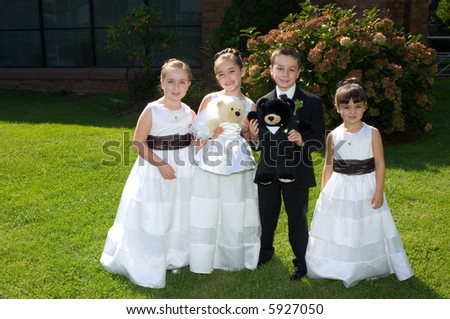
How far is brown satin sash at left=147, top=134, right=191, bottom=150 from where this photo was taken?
3629 millimetres

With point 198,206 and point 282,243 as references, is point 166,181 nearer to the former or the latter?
point 198,206

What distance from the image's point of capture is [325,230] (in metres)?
3.62

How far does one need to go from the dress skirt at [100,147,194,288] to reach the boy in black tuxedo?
1.84 ft

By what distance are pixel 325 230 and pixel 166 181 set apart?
1.16 meters

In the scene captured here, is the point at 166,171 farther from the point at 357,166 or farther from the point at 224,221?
the point at 357,166

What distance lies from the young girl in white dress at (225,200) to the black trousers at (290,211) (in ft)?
0.24

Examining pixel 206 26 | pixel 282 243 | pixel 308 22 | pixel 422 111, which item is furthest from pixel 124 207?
pixel 206 26

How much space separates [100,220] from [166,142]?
5.38ft

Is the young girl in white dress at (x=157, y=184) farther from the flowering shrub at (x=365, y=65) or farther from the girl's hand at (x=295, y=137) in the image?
the flowering shrub at (x=365, y=65)

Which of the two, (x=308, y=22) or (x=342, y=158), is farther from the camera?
(x=308, y=22)

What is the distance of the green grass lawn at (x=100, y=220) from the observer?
Result: 3.62 m

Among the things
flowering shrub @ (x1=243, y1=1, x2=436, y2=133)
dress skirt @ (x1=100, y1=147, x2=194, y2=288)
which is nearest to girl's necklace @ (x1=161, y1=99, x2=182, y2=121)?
dress skirt @ (x1=100, y1=147, x2=194, y2=288)

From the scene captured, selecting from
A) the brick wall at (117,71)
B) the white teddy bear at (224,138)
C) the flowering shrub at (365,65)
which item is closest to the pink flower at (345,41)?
the flowering shrub at (365,65)
